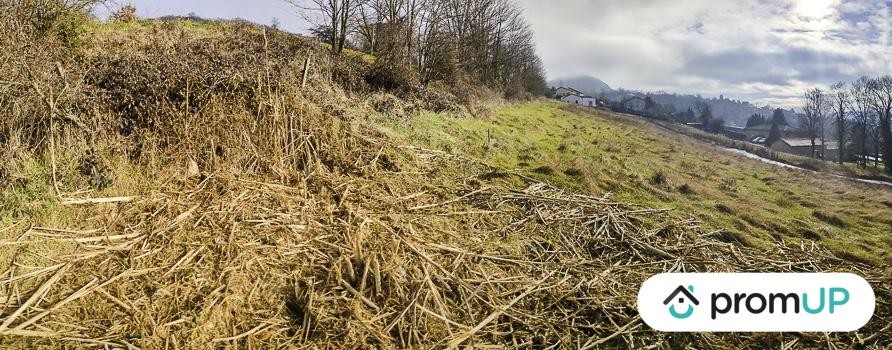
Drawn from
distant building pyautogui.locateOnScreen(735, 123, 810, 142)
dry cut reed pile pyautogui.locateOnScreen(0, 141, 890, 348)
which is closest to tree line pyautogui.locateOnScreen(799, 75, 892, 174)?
distant building pyautogui.locateOnScreen(735, 123, 810, 142)

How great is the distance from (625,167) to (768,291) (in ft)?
19.8

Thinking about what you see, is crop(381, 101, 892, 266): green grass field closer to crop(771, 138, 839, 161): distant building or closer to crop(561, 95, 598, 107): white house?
crop(771, 138, 839, 161): distant building

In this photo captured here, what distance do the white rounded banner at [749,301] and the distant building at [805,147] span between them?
61.3m

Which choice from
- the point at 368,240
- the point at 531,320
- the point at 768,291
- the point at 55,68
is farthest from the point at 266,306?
the point at 55,68

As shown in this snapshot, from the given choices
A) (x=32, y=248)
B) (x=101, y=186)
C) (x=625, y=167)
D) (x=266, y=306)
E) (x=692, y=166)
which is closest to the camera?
(x=266, y=306)

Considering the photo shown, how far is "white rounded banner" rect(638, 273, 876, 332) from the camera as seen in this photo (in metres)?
3.26

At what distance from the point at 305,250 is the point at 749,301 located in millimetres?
3738

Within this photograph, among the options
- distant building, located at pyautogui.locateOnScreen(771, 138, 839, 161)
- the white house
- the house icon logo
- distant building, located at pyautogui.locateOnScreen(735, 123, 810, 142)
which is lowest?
the house icon logo

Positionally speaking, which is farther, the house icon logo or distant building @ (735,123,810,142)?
distant building @ (735,123,810,142)

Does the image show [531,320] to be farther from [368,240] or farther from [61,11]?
[61,11]

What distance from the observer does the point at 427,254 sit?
12.6ft

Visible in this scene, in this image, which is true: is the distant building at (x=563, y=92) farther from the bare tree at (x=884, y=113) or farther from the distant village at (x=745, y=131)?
the bare tree at (x=884, y=113)

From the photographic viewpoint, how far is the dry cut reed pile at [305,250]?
2947mm

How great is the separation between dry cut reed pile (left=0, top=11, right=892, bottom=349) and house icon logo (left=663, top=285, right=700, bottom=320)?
20 centimetres
